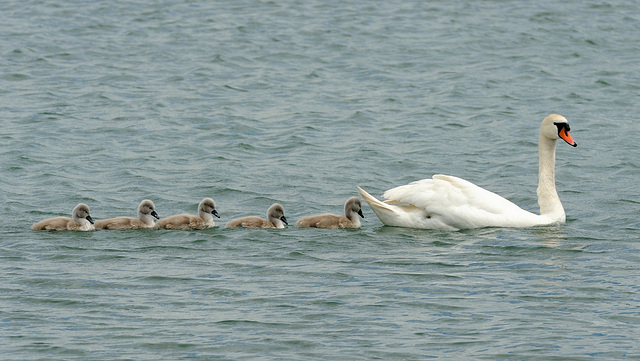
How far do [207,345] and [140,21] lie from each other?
19.7 m

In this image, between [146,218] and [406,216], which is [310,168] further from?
[146,218]

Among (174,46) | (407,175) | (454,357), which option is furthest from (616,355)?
(174,46)

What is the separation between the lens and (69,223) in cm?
1252

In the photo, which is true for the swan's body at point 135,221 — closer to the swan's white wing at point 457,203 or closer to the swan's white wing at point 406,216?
the swan's white wing at point 406,216

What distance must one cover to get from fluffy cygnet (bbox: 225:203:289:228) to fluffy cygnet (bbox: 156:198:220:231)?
10.1 inches

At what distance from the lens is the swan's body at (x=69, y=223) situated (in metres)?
12.5

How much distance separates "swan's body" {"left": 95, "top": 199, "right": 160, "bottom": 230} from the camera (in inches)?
498

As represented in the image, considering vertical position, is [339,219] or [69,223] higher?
[69,223]

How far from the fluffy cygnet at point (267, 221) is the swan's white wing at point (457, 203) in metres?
1.26

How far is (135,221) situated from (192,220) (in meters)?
0.62

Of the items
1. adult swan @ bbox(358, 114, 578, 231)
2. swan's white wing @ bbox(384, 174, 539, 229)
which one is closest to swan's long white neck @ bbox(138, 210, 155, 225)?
adult swan @ bbox(358, 114, 578, 231)

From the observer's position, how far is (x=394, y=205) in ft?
43.3

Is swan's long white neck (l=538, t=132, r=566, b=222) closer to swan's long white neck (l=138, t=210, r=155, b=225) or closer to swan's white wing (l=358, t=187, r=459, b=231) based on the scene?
swan's white wing (l=358, t=187, r=459, b=231)

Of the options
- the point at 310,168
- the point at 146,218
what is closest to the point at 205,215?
the point at 146,218
